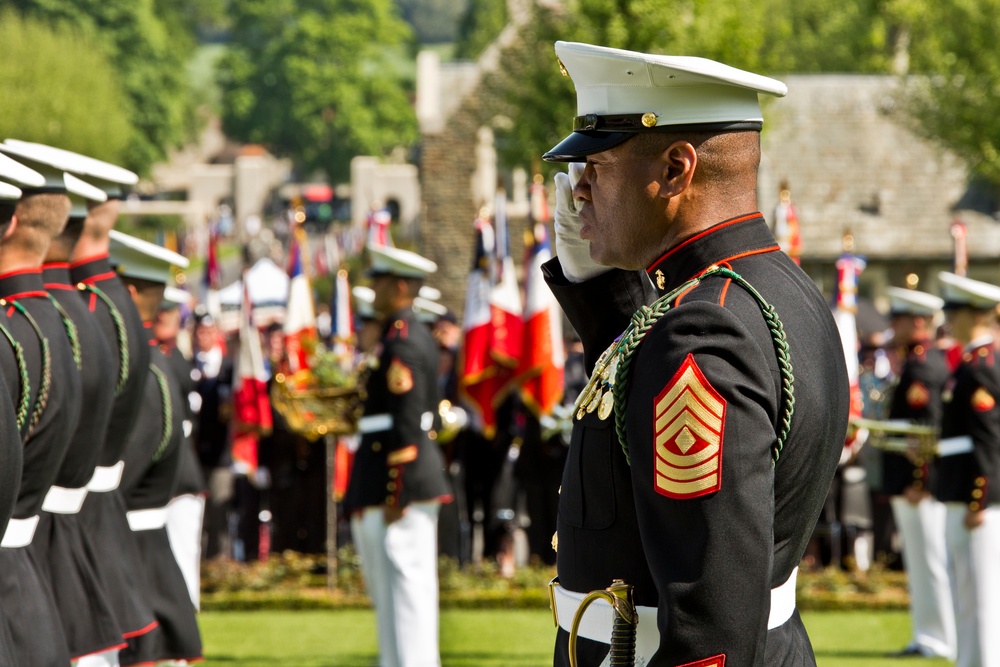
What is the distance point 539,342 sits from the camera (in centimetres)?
1276

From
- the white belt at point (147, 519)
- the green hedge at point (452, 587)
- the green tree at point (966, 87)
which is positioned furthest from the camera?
the green tree at point (966, 87)

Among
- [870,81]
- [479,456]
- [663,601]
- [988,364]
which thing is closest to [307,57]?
[870,81]

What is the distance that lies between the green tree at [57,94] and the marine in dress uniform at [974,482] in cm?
5084

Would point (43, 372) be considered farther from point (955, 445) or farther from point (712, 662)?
point (955, 445)

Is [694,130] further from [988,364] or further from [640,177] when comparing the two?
[988,364]

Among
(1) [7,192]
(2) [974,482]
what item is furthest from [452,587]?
(1) [7,192]

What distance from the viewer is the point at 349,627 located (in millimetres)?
11500

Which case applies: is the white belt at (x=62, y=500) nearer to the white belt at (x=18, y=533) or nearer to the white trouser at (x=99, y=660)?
the white trouser at (x=99, y=660)

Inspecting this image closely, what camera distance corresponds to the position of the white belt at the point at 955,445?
356 inches

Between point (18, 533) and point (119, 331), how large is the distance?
165cm

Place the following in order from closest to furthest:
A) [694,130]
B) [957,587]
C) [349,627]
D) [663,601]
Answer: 1. [663,601]
2. [694,130]
3. [957,587]
4. [349,627]

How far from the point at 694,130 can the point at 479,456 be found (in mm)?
11865

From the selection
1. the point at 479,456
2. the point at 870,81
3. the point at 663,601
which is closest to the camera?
the point at 663,601

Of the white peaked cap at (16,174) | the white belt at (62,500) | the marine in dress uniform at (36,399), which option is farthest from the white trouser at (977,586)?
the white peaked cap at (16,174)
